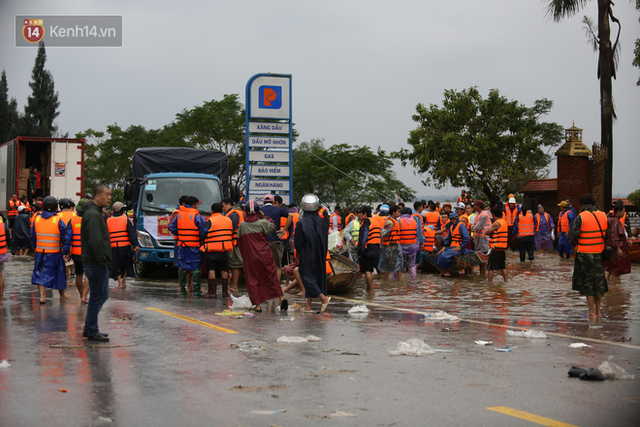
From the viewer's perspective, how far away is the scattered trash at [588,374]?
6.86m

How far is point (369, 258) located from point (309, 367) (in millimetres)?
8323

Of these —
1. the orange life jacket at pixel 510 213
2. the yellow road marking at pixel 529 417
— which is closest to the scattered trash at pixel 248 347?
the yellow road marking at pixel 529 417

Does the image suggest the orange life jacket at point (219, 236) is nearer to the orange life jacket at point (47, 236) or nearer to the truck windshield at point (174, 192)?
the orange life jacket at point (47, 236)

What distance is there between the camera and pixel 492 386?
6613 mm

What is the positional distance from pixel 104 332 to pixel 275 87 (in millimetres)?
14821

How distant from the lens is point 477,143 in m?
41.0

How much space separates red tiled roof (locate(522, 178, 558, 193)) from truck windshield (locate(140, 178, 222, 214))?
27.1 metres

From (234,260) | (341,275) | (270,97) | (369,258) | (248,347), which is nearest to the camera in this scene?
(248,347)

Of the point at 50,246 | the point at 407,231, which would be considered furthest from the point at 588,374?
the point at 407,231

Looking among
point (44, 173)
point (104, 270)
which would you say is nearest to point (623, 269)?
point (104, 270)

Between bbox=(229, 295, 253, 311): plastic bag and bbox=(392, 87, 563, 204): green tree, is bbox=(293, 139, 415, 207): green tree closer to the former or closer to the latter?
bbox=(392, 87, 563, 204): green tree

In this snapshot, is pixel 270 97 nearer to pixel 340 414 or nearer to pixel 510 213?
pixel 510 213

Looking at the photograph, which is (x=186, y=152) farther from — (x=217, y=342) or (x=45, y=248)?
(x=217, y=342)

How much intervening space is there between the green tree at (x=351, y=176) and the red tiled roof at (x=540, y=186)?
9.61m
